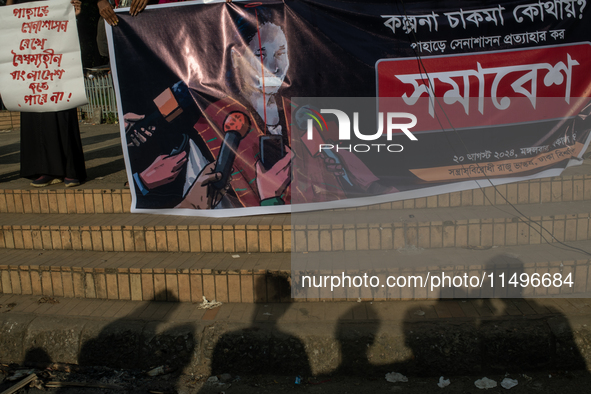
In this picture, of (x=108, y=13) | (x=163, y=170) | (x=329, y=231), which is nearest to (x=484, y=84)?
(x=329, y=231)

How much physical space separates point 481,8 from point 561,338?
288 cm

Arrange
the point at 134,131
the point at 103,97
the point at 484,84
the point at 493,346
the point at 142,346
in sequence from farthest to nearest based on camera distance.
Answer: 1. the point at 103,97
2. the point at 134,131
3. the point at 484,84
4. the point at 142,346
5. the point at 493,346

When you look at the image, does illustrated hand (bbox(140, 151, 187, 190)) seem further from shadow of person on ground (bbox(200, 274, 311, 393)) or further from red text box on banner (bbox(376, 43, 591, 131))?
red text box on banner (bbox(376, 43, 591, 131))

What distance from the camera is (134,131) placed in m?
4.27

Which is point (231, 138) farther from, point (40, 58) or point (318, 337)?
point (40, 58)

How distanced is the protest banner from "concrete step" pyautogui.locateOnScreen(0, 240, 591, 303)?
5.59 ft

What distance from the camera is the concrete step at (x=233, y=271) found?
134 inches

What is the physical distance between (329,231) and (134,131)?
2.08 metres

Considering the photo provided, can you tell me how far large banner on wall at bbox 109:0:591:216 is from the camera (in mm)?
4051

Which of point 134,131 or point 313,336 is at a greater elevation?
point 134,131

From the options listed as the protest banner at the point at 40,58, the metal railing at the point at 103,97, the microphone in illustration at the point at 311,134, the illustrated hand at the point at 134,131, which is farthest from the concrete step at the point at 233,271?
the metal railing at the point at 103,97

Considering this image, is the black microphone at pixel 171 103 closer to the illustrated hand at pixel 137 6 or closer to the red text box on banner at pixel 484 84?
the illustrated hand at pixel 137 6

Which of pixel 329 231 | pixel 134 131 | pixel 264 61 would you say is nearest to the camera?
pixel 329 231

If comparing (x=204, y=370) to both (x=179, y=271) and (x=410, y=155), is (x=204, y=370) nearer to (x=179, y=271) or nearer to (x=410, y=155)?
(x=179, y=271)
